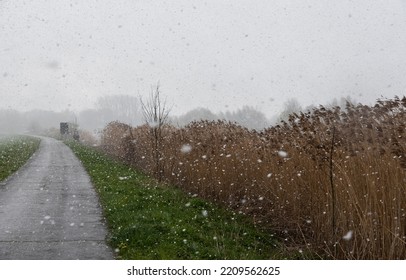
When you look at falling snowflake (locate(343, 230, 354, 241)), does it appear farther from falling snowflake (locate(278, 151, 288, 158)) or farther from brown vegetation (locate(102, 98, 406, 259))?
falling snowflake (locate(278, 151, 288, 158))

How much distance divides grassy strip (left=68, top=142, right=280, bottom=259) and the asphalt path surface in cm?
32

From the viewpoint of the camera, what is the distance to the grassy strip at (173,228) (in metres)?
6.34

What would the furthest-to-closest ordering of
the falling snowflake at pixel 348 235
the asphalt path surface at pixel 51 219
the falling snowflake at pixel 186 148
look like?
the falling snowflake at pixel 186 148 < the asphalt path surface at pixel 51 219 < the falling snowflake at pixel 348 235

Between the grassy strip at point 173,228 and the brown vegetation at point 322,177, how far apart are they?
0.57 metres

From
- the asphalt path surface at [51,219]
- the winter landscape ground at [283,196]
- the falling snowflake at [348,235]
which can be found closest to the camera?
the winter landscape ground at [283,196]

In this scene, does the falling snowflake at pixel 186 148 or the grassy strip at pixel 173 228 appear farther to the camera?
the falling snowflake at pixel 186 148

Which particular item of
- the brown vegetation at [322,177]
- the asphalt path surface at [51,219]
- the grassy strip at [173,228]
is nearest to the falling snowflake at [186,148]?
the brown vegetation at [322,177]

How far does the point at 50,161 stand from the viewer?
750 inches

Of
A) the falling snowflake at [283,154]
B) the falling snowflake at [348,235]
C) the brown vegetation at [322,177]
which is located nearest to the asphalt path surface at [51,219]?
the brown vegetation at [322,177]

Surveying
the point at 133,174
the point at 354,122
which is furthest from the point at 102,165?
the point at 354,122

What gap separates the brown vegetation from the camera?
5738 mm

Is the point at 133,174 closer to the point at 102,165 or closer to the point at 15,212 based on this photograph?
the point at 102,165

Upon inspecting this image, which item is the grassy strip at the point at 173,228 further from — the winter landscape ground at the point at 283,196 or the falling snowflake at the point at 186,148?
the falling snowflake at the point at 186,148

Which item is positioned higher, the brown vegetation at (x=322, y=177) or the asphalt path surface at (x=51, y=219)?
the brown vegetation at (x=322, y=177)
